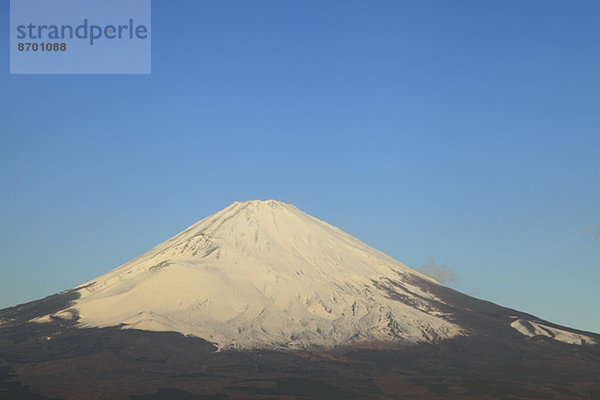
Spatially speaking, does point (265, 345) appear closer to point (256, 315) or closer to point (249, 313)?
point (256, 315)

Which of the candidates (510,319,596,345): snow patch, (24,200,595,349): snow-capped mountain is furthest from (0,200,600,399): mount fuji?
(510,319,596,345): snow patch

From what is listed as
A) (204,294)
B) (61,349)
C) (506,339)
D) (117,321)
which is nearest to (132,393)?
(61,349)

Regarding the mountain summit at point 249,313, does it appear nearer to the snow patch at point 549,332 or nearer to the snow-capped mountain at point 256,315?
the snow-capped mountain at point 256,315

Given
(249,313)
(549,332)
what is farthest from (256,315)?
(549,332)

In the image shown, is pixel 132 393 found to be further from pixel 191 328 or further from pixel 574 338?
pixel 574 338

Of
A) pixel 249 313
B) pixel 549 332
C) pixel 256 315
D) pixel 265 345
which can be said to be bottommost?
pixel 549 332

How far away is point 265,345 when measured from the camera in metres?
160

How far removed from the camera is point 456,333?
181 metres

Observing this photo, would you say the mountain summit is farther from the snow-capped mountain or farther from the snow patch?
the snow patch

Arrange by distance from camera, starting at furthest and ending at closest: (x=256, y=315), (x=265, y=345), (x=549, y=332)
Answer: (x=549, y=332) → (x=256, y=315) → (x=265, y=345)

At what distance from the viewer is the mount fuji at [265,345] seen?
126750mm

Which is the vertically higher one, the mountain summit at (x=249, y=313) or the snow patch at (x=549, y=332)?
the mountain summit at (x=249, y=313)

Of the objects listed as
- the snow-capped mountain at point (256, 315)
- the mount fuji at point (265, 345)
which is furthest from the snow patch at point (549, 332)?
the mount fuji at point (265, 345)

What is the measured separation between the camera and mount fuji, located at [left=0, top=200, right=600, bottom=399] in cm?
12675
